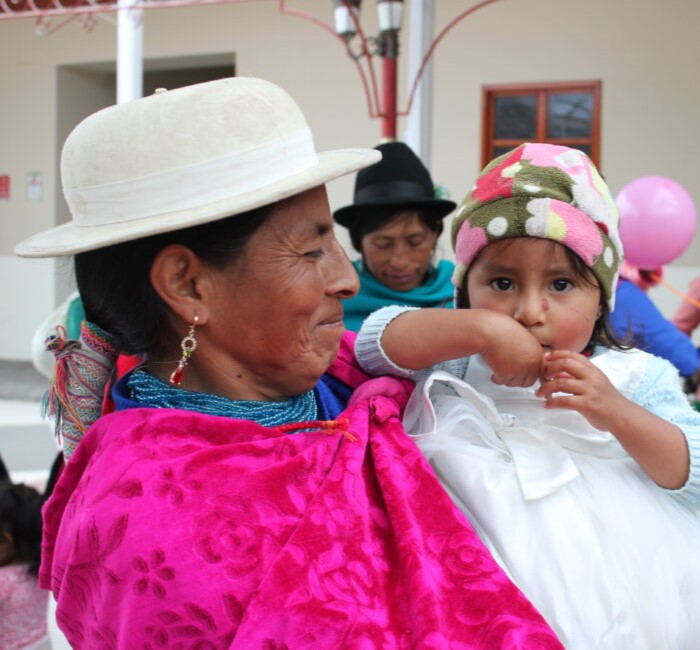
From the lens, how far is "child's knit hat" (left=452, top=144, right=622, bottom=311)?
5.16ft

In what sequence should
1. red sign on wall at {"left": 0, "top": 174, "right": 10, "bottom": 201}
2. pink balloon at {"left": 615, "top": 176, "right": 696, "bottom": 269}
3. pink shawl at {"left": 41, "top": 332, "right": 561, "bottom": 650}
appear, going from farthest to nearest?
red sign on wall at {"left": 0, "top": 174, "right": 10, "bottom": 201}, pink balloon at {"left": 615, "top": 176, "right": 696, "bottom": 269}, pink shawl at {"left": 41, "top": 332, "right": 561, "bottom": 650}

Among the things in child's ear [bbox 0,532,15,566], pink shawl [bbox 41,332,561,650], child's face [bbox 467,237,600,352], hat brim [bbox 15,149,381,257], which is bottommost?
child's ear [bbox 0,532,15,566]

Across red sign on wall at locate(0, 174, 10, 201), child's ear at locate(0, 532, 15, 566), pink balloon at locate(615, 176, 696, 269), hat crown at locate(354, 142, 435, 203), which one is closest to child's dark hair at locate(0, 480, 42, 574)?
child's ear at locate(0, 532, 15, 566)

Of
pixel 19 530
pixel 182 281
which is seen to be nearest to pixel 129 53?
pixel 19 530

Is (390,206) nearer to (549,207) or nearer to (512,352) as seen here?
(549,207)

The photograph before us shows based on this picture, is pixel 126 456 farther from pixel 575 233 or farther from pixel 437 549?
pixel 575 233

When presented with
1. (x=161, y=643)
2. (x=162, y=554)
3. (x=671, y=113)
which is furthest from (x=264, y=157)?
(x=671, y=113)

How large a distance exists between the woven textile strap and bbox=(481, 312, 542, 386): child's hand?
2.23 feet

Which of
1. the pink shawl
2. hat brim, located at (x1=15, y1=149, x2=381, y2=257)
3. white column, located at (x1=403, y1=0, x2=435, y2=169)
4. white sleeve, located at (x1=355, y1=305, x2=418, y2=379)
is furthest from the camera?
white column, located at (x1=403, y1=0, x2=435, y2=169)

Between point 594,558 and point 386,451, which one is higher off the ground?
point 386,451

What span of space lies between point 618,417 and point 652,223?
309cm

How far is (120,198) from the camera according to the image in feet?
4.60

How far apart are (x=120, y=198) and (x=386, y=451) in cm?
57

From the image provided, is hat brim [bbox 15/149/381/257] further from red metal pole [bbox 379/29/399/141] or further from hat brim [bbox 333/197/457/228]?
red metal pole [bbox 379/29/399/141]
